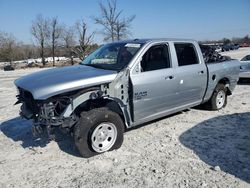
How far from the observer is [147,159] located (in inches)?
166

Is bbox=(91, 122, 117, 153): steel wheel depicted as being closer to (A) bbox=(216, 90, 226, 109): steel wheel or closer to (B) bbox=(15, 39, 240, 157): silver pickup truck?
(B) bbox=(15, 39, 240, 157): silver pickup truck

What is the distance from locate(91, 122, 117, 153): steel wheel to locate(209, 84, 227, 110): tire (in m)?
3.34

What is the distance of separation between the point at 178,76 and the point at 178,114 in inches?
59.8

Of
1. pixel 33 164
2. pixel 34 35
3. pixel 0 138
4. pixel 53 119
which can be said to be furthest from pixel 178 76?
pixel 34 35

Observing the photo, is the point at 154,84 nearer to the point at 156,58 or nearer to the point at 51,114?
the point at 156,58

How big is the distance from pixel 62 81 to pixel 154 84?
174 centimetres

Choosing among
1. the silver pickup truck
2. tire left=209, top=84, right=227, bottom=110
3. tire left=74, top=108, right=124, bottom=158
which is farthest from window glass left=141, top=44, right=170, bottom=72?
tire left=209, top=84, right=227, bottom=110

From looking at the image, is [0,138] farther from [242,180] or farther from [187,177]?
[242,180]

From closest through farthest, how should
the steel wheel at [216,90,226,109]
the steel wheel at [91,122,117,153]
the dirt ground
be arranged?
1. the dirt ground
2. the steel wheel at [91,122,117,153]
3. the steel wheel at [216,90,226,109]

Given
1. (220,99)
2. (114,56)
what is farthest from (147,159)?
(220,99)

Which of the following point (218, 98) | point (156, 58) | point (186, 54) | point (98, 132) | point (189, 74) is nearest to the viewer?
point (98, 132)

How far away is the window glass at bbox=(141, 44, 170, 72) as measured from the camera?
16.3 ft

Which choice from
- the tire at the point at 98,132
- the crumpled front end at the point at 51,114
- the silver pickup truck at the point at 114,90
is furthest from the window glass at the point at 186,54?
the crumpled front end at the point at 51,114

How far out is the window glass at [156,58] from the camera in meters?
4.96
